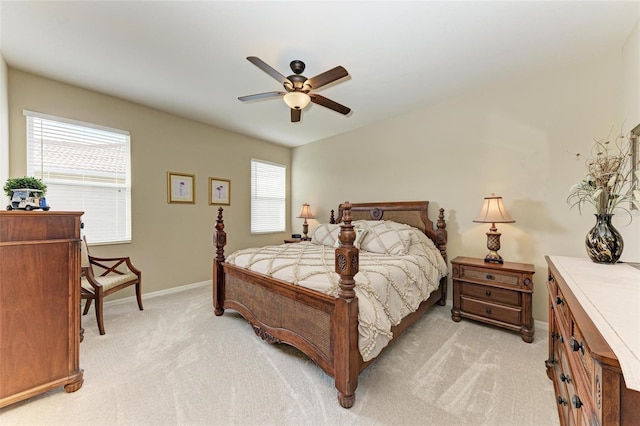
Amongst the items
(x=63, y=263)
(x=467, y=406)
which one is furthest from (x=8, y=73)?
(x=467, y=406)

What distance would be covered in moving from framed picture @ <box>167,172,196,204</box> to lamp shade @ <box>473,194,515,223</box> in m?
3.97

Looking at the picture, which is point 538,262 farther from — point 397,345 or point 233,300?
point 233,300

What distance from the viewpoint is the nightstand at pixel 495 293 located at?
2.42m

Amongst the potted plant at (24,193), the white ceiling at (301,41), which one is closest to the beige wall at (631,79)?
the white ceiling at (301,41)

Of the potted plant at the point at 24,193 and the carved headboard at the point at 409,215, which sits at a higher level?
the potted plant at the point at 24,193

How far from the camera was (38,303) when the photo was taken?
5.31ft

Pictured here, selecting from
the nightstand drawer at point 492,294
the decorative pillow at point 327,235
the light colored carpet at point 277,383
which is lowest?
the light colored carpet at point 277,383

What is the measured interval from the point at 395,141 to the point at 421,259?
1.94 m

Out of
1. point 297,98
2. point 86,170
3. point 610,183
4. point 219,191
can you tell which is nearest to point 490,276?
point 610,183

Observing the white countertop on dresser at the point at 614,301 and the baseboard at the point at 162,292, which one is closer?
the white countertop on dresser at the point at 614,301

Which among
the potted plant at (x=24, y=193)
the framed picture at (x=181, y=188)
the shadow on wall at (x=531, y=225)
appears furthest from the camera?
the framed picture at (x=181, y=188)

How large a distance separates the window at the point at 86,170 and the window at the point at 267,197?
2.00 meters

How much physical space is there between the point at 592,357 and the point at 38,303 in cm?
270

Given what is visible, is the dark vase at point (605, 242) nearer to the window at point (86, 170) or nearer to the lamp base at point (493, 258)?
the lamp base at point (493, 258)
